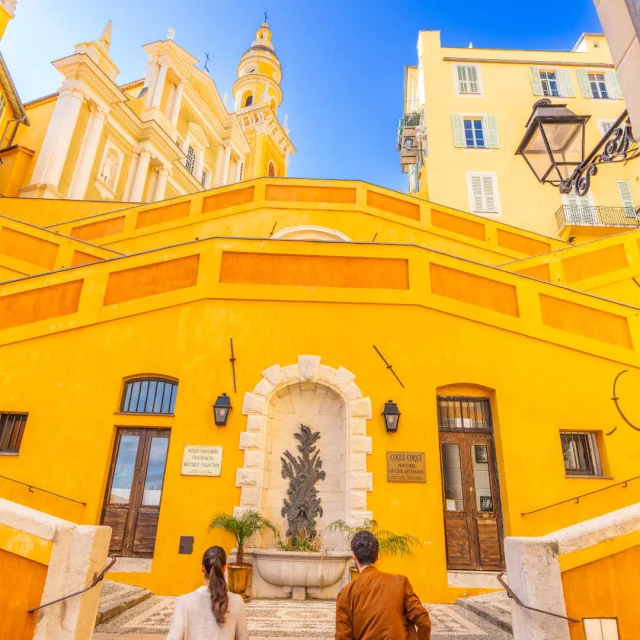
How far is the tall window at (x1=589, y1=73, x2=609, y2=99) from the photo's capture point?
22953 millimetres

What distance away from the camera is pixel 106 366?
8.77 metres

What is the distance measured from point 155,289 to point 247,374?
2488mm

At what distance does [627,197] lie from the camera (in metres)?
20.8

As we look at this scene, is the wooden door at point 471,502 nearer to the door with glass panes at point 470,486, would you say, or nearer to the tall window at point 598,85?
the door with glass panes at point 470,486

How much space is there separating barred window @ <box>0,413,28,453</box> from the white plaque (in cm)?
300

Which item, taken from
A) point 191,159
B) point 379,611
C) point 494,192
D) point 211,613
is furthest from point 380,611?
point 191,159

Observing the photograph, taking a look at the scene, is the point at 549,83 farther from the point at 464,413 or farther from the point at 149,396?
the point at 149,396

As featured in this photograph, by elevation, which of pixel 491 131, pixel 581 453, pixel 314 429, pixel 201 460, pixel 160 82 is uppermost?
pixel 160 82

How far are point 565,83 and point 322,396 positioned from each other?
22.0m

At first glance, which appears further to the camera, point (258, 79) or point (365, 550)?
point (258, 79)

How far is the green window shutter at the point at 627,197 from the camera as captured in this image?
20.2 m

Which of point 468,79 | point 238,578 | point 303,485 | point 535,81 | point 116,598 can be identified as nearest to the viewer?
point 116,598

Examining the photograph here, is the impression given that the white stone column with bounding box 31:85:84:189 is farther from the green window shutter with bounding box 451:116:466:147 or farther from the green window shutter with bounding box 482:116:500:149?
the green window shutter with bounding box 482:116:500:149

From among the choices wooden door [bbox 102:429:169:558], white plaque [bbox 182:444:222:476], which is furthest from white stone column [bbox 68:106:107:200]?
white plaque [bbox 182:444:222:476]
